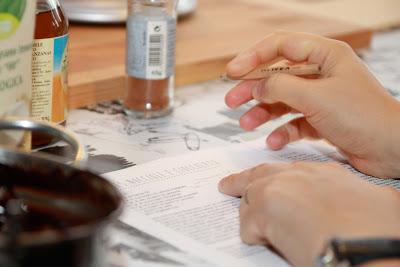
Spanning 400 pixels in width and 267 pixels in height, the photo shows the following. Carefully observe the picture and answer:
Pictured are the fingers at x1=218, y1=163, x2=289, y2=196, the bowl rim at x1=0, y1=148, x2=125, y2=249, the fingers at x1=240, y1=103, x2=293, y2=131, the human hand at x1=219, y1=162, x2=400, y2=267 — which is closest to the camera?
the bowl rim at x1=0, y1=148, x2=125, y2=249

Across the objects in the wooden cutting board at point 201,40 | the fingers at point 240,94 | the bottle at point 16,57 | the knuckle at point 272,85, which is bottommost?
the wooden cutting board at point 201,40

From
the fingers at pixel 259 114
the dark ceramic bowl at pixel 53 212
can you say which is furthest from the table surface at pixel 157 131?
the dark ceramic bowl at pixel 53 212

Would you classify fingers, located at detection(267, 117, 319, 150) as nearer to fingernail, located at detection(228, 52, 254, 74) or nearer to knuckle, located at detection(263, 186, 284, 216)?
fingernail, located at detection(228, 52, 254, 74)

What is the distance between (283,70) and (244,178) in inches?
6.3

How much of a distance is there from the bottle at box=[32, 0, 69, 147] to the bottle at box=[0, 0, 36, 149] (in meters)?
0.12

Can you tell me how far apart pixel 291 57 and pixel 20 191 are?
0.39 m

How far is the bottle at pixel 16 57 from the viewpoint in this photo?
625mm

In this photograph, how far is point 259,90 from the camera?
32.9 inches

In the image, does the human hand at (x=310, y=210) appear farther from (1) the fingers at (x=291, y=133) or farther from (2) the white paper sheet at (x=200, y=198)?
(1) the fingers at (x=291, y=133)

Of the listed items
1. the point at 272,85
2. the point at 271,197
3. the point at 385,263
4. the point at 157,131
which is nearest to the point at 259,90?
the point at 272,85

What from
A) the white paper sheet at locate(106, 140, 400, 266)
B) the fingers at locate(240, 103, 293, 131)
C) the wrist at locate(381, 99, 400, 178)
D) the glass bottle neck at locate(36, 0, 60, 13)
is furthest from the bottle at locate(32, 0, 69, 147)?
the wrist at locate(381, 99, 400, 178)

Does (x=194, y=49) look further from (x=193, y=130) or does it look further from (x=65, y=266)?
(x=65, y=266)

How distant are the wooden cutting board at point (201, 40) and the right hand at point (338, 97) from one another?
230mm

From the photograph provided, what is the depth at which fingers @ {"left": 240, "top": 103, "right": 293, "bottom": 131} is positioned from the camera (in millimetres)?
901
